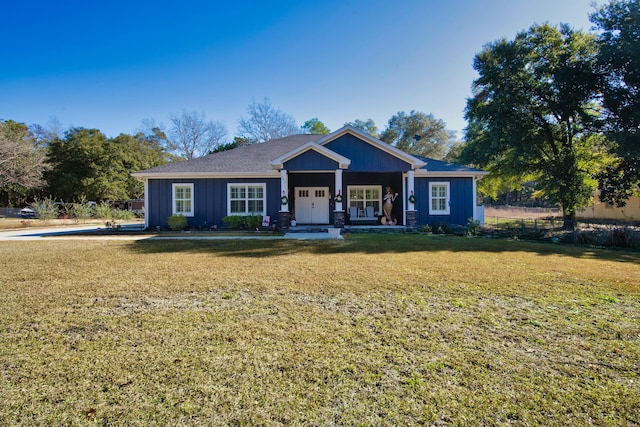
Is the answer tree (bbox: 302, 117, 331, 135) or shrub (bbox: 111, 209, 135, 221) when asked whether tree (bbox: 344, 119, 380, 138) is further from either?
shrub (bbox: 111, 209, 135, 221)

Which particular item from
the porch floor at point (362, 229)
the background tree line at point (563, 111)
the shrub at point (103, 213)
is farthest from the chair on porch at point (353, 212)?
the shrub at point (103, 213)

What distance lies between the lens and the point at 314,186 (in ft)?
56.3

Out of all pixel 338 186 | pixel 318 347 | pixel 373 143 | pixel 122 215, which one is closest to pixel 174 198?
pixel 338 186

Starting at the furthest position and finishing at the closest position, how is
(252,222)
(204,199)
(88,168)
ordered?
(88,168) < (204,199) < (252,222)

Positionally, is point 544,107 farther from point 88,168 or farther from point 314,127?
point 88,168

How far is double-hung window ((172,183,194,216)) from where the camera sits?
15.8 m

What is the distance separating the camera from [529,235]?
13.7 meters

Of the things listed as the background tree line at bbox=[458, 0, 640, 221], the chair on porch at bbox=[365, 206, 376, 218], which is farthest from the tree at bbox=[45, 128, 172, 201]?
the background tree line at bbox=[458, 0, 640, 221]

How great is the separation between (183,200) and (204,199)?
1083mm

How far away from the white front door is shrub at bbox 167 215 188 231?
5.76 meters

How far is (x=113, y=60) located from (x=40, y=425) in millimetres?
21091

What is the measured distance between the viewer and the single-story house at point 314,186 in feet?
47.6

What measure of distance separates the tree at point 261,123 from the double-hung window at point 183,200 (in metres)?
22.8

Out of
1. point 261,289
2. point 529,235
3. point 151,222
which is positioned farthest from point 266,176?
point 529,235
